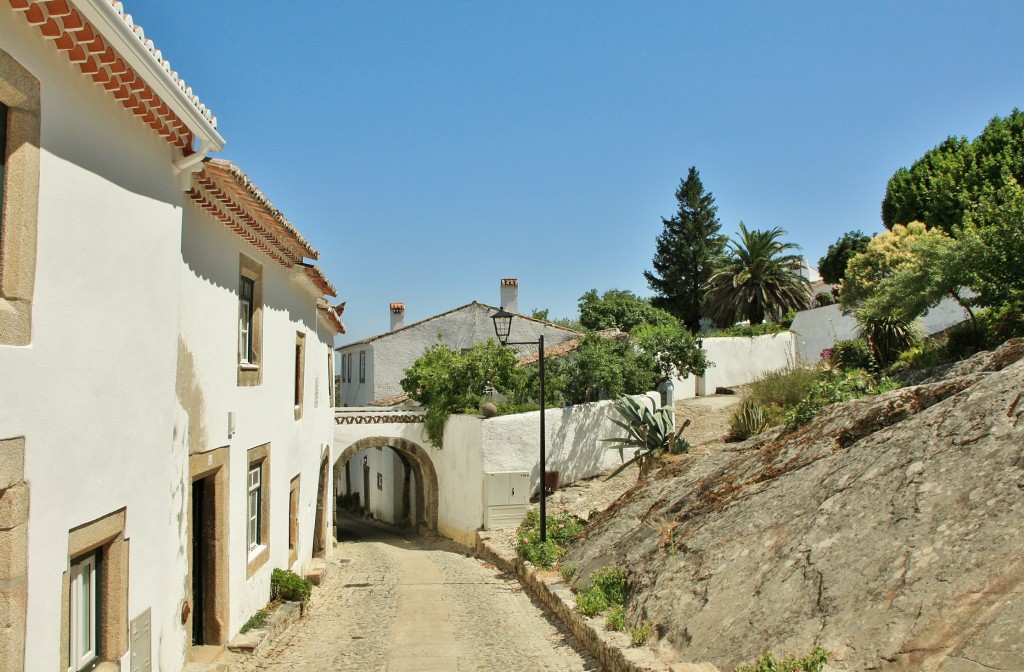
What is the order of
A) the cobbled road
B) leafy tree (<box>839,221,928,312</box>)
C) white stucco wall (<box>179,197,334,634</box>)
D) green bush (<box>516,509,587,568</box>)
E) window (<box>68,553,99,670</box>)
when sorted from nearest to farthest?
window (<box>68,553,99,670</box>), white stucco wall (<box>179,197,334,634</box>), the cobbled road, green bush (<box>516,509,587,568</box>), leafy tree (<box>839,221,928,312</box>)

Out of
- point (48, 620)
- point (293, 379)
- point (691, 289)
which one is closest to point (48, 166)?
point (48, 620)

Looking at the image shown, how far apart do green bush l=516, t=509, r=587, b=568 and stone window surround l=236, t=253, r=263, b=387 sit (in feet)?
19.5

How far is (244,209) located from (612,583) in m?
6.28

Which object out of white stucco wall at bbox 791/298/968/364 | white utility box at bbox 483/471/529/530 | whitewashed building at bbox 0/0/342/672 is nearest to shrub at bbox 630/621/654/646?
whitewashed building at bbox 0/0/342/672

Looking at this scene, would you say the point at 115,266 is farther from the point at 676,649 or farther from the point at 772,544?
the point at 772,544

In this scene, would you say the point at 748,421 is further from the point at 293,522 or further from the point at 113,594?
the point at 113,594

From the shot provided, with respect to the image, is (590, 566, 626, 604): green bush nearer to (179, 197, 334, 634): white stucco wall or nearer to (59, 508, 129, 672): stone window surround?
(179, 197, 334, 634): white stucco wall

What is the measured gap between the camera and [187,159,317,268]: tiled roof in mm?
7656

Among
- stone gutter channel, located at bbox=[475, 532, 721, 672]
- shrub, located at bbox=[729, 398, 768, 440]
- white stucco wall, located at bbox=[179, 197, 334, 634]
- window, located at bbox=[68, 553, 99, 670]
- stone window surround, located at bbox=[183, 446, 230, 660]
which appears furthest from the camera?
shrub, located at bbox=[729, 398, 768, 440]

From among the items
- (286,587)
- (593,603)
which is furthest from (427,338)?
(593,603)

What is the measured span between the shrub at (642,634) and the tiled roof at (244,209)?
6.05 meters

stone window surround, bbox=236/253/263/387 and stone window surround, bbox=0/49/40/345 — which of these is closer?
stone window surround, bbox=0/49/40/345

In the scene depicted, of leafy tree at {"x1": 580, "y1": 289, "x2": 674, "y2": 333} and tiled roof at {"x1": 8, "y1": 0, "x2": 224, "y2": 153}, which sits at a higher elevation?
leafy tree at {"x1": 580, "y1": 289, "x2": 674, "y2": 333}

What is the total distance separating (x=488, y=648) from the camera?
400 inches
